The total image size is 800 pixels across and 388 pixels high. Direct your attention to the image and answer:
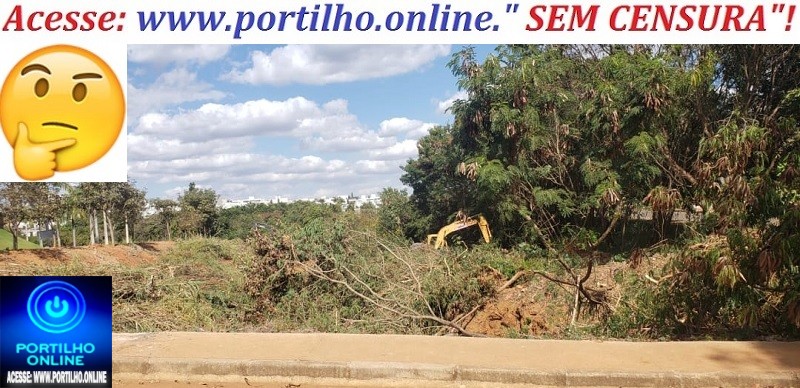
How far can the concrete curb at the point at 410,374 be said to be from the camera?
5145 mm

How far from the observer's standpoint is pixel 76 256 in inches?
555

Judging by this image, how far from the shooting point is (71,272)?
10.2m

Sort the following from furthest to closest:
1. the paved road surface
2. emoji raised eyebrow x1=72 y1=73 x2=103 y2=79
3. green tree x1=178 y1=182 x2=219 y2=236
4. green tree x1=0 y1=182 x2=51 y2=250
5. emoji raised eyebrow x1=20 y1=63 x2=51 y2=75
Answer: green tree x1=178 y1=182 x2=219 y2=236
green tree x1=0 y1=182 x2=51 y2=250
emoji raised eyebrow x1=20 y1=63 x2=51 y2=75
emoji raised eyebrow x1=72 y1=73 x2=103 y2=79
the paved road surface

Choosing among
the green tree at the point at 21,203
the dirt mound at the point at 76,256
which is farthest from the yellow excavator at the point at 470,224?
the green tree at the point at 21,203

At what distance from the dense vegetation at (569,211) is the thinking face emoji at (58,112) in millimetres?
4103

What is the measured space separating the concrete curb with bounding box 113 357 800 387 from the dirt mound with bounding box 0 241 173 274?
693 cm

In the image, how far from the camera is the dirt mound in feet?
42.4

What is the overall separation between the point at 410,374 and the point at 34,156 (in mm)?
3919

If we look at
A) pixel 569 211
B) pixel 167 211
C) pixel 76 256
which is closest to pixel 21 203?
pixel 76 256

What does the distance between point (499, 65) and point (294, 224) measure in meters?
10.1

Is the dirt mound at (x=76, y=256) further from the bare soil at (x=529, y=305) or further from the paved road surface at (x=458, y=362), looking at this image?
the paved road surface at (x=458, y=362)

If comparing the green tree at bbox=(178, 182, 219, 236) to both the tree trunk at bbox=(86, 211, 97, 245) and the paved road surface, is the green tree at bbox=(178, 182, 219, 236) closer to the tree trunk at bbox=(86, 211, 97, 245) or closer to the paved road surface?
the tree trunk at bbox=(86, 211, 97, 245)

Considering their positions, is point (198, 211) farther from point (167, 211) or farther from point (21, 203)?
point (21, 203)

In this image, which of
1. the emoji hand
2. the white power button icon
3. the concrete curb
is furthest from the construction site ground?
the white power button icon
